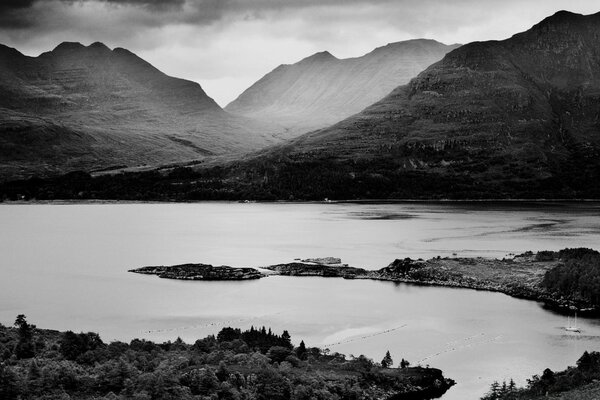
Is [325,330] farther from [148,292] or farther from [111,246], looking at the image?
[111,246]

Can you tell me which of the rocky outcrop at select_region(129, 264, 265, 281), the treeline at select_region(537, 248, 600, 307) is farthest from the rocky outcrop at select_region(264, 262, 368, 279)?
the treeline at select_region(537, 248, 600, 307)

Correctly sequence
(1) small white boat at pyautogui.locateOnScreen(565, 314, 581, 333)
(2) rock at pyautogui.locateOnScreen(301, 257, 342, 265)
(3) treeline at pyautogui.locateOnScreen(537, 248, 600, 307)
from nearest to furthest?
(1) small white boat at pyautogui.locateOnScreen(565, 314, 581, 333), (3) treeline at pyautogui.locateOnScreen(537, 248, 600, 307), (2) rock at pyautogui.locateOnScreen(301, 257, 342, 265)

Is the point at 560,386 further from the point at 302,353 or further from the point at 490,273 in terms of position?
the point at 490,273

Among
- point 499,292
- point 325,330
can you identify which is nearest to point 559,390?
point 325,330

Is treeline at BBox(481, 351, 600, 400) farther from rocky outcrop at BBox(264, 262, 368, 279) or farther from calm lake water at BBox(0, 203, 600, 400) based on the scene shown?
rocky outcrop at BBox(264, 262, 368, 279)

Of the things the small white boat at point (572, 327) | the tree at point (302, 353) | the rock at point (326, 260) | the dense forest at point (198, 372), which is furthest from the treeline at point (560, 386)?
the rock at point (326, 260)
